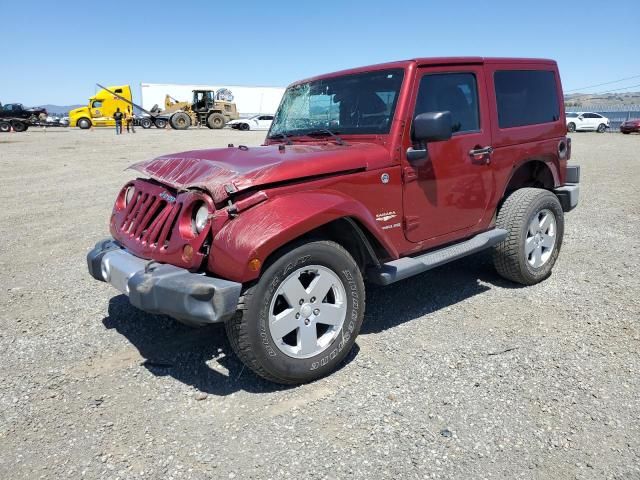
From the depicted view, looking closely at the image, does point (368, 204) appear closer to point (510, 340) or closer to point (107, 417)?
point (510, 340)

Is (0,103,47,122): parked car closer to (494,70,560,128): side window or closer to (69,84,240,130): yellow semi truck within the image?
(69,84,240,130): yellow semi truck

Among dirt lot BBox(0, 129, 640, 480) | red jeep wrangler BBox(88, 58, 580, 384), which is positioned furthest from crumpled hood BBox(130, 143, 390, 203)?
dirt lot BBox(0, 129, 640, 480)

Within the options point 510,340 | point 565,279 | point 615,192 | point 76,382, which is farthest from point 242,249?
point 615,192

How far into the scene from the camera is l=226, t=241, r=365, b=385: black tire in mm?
2721

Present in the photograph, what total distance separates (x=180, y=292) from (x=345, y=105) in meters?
2.11

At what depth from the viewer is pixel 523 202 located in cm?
440

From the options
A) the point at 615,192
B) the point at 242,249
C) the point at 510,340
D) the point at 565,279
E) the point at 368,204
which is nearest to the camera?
the point at 242,249

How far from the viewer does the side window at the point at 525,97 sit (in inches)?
169

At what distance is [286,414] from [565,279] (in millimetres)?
3276

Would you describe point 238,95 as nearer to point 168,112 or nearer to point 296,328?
point 168,112

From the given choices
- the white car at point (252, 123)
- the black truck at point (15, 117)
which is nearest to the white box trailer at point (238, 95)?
the white car at point (252, 123)

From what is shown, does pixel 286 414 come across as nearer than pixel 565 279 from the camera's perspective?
Yes

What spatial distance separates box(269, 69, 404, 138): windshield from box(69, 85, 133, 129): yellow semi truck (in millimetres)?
37498

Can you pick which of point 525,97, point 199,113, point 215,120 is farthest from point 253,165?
point 199,113
